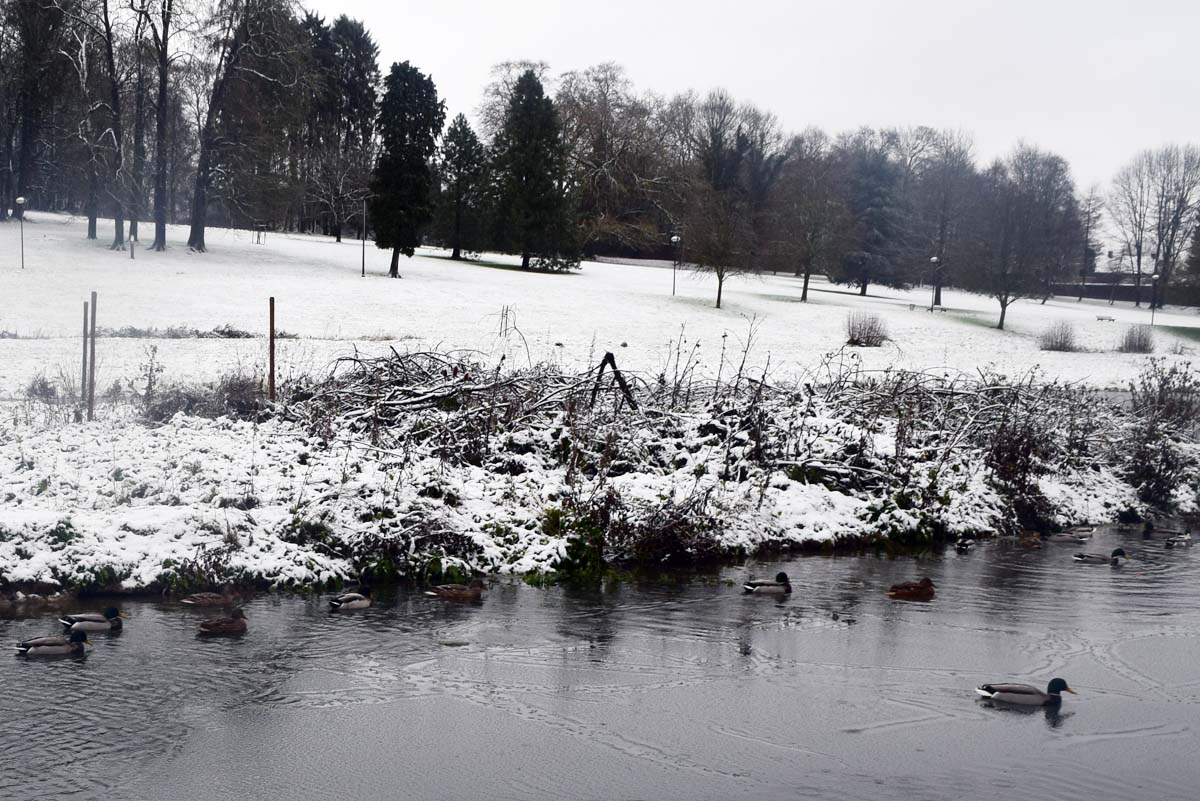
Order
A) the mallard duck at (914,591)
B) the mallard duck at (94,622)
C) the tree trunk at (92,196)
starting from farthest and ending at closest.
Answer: the tree trunk at (92,196) < the mallard duck at (914,591) < the mallard duck at (94,622)

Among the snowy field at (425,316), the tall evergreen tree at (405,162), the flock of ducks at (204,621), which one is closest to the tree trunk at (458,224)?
the snowy field at (425,316)

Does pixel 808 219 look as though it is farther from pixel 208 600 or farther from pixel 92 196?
pixel 208 600

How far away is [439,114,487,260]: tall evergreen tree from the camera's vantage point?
58469 mm

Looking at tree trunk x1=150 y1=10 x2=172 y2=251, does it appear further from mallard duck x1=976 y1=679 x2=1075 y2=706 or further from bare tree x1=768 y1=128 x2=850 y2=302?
mallard duck x1=976 y1=679 x2=1075 y2=706

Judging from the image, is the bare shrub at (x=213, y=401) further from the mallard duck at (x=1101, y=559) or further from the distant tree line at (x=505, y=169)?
the distant tree line at (x=505, y=169)

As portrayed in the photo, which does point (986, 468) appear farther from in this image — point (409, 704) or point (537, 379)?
point (409, 704)

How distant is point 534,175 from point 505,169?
1742 mm

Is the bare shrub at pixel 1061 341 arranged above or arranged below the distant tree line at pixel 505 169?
below

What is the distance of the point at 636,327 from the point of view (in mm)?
36125

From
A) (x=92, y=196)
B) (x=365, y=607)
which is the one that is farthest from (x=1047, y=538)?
(x=92, y=196)

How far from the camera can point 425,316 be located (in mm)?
33844

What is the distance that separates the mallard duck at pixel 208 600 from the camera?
10352 mm

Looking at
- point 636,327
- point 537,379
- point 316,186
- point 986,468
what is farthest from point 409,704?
point 316,186

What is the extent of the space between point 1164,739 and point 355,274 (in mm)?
39821
